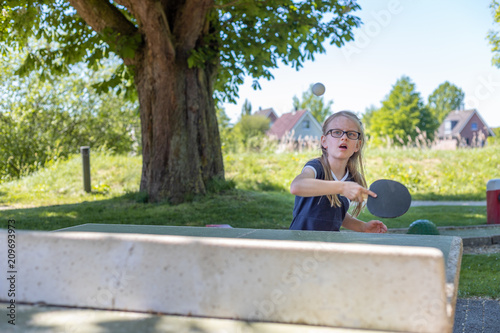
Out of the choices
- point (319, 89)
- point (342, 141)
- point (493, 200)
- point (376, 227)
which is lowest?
point (493, 200)

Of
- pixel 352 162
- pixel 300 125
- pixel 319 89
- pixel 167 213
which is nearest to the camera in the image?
pixel 352 162

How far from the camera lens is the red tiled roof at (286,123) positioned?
5800cm

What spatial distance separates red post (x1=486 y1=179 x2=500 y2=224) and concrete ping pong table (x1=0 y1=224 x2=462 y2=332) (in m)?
7.51

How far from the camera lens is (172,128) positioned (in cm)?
974

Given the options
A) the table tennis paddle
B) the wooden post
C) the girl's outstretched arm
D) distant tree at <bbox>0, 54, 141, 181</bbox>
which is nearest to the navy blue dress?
the girl's outstretched arm

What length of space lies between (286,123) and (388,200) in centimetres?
5759

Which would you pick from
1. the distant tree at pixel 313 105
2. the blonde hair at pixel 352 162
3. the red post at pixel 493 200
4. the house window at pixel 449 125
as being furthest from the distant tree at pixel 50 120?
the house window at pixel 449 125

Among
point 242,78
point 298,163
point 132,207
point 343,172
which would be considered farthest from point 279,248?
point 298,163

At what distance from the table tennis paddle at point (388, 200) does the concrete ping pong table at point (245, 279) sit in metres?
0.85

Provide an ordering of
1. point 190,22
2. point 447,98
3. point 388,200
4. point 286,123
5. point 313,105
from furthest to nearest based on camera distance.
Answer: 1. point 447,98
2. point 313,105
3. point 286,123
4. point 190,22
5. point 388,200

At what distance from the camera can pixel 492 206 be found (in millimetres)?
8914

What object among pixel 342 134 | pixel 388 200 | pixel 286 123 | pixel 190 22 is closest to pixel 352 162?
pixel 342 134

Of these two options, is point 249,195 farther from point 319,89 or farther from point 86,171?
point 86,171

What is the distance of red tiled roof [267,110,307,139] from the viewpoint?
58.0 meters
